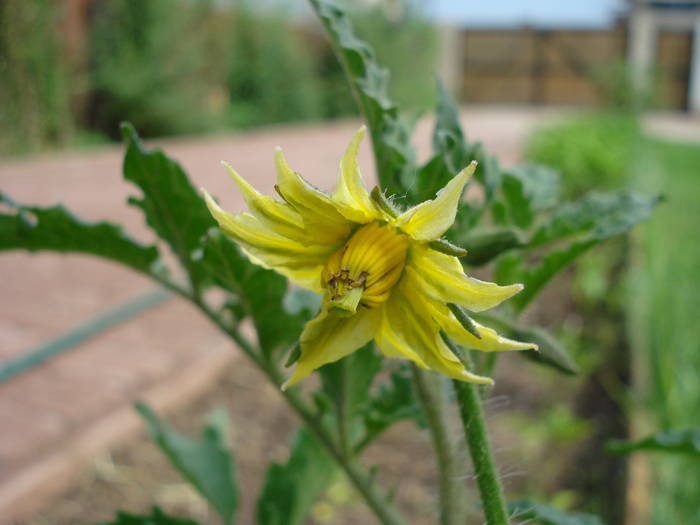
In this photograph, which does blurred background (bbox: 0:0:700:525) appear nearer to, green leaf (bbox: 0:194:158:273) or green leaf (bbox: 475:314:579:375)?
green leaf (bbox: 475:314:579:375)

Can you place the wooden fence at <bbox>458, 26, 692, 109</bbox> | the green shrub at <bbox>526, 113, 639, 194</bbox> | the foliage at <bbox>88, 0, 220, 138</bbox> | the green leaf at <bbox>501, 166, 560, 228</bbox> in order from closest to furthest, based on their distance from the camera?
the green leaf at <bbox>501, 166, 560, 228</bbox> < the green shrub at <bbox>526, 113, 639, 194</bbox> < the foliage at <bbox>88, 0, 220, 138</bbox> < the wooden fence at <bbox>458, 26, 692, 109</bbox>

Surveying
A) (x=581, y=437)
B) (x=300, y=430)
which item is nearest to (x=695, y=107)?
(x=581, y=437)

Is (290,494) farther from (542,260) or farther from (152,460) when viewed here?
(152,460)

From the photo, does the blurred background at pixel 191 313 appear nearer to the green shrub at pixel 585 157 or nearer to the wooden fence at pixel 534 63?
the green shrub at pixel 585 157

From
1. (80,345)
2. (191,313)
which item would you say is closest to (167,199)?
(80,345)

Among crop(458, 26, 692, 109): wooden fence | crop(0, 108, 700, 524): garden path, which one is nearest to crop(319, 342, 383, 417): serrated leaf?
crop(0, 108, 700, 524): garden path

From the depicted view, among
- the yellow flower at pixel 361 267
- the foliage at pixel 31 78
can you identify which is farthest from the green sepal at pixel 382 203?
the foliage at pixel 31 78

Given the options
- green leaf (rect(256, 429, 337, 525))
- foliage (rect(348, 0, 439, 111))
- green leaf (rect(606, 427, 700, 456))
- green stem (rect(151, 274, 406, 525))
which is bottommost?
foliage (rect(348, 0, 439, 111))
